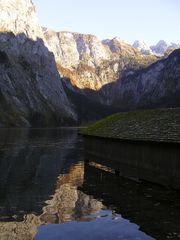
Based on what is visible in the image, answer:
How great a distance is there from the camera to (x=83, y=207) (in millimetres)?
19281

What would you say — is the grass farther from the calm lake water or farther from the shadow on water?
the shadow on water

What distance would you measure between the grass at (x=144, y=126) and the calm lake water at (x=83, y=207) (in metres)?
3.36

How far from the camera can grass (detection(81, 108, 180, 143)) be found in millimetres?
26417

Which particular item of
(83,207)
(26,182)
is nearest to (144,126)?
(26,182)

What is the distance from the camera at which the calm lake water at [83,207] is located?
49.1ft

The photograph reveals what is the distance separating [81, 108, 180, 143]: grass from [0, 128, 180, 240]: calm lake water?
11.0 ft

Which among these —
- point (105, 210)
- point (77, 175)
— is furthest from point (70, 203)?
point (77, 175)

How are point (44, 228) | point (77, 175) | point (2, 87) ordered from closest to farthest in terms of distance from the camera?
point (44, 228) < point (77, 175) < point (2, 87)

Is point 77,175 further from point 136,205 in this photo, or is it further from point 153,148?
point 136,205

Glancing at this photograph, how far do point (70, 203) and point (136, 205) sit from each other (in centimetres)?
340

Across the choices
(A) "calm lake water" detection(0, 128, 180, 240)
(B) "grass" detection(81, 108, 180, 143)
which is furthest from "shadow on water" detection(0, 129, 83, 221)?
(B) "grass" detection(81, 108, 180, 143)

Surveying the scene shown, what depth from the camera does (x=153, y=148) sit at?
26.7 meters

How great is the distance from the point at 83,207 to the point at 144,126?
13275 millimetres

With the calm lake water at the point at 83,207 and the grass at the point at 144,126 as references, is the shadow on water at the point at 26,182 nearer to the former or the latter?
the calm lake water at the point at 83,207
